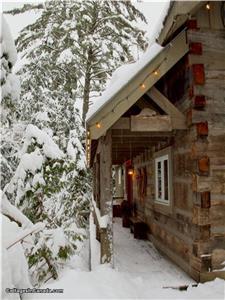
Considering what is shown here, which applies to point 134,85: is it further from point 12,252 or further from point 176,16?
point 12,252

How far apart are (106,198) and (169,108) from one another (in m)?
2.54

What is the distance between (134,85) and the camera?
6.89 m

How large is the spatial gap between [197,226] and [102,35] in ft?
46.7

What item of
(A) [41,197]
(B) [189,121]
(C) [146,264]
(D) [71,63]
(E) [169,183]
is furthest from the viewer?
(D) [71,63]

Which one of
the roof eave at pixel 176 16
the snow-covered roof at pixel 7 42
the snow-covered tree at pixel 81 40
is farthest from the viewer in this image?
the snow-covered tree at pixel 81 40

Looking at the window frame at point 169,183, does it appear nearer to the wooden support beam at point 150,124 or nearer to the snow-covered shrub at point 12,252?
the wooden support beam at point 150,124

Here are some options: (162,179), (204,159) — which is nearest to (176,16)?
(204,159)

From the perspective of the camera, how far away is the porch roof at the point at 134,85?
6.73 m

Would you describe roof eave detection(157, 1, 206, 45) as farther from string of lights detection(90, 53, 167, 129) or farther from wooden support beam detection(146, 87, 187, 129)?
wooden support beam detection(146, 87, 187, 129)

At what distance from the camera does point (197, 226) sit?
697cm

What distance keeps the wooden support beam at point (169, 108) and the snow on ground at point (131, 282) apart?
3517 millimetres

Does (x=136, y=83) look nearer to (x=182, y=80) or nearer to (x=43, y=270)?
(x=182, y=80)

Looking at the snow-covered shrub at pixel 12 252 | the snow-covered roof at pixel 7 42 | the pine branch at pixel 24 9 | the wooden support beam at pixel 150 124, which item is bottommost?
the snow-covered shrub at pixel 12 252

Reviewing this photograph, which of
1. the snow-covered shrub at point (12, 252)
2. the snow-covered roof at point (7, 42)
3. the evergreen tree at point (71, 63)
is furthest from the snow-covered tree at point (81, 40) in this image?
the snow-covered shrub at point (12, 252)
